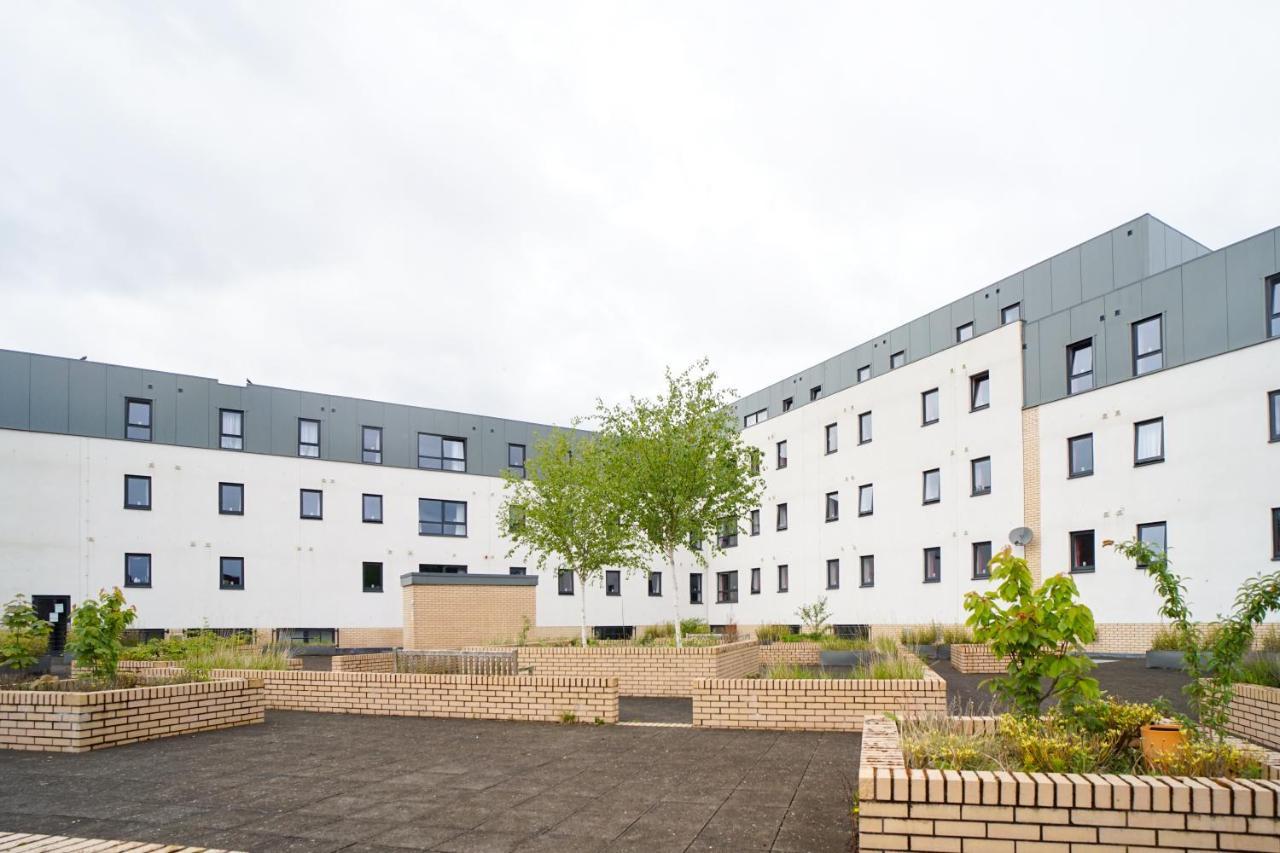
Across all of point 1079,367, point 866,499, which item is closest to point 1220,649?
point 1079,367

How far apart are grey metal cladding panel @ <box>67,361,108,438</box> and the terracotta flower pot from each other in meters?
31.2

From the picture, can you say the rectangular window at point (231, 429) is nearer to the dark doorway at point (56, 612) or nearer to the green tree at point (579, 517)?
the dark doorway at point (56, 612)

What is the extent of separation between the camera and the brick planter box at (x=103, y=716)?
953 cm

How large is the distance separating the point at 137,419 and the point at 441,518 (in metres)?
11.7

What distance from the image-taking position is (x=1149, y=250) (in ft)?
83.2

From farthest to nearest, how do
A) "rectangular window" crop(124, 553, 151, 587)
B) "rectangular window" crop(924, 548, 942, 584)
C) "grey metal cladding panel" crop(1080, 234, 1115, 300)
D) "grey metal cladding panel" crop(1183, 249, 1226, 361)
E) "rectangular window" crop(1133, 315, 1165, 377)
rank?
"rectangular window" crop(124, 553, 151, 587) → "rectangular window" crop(924, 548, 942, 584) → "grey metal cladding panel" crop(1080, 234, 1115, 300) → "rectangular window" crop(1133, 315, 1165, 377) → "grey metal cladding panel" crop(1183, 249, 1226, 361)

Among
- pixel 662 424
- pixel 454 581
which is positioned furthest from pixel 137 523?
pixel 662 424

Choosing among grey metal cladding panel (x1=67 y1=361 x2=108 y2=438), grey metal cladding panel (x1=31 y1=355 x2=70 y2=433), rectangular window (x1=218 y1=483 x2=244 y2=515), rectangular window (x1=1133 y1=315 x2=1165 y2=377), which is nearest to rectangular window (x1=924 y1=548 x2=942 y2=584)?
rectangular window (x1=1133 y1=315 x2=1165 y2=377)

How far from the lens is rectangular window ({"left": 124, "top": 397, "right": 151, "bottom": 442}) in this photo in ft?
99.0

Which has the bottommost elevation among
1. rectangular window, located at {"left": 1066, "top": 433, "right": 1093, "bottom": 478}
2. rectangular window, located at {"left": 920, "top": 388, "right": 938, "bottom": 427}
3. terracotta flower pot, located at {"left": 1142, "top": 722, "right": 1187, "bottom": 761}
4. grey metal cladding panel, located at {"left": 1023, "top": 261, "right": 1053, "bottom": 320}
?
terracotta flower pot, located at {"left": 1142, "top": 722, "right": 1187, "bottom": 761}

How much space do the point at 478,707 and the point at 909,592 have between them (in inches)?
838

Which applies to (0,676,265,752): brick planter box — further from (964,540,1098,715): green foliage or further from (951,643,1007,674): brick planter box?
(951,643,1007,674): brick planter box

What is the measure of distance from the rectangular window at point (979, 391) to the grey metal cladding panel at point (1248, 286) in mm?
7561

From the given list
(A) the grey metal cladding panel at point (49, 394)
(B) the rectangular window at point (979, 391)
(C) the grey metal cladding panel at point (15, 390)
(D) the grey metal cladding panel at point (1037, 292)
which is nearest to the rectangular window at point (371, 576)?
(A) the grey metal cladding panel at point (49, 394)
